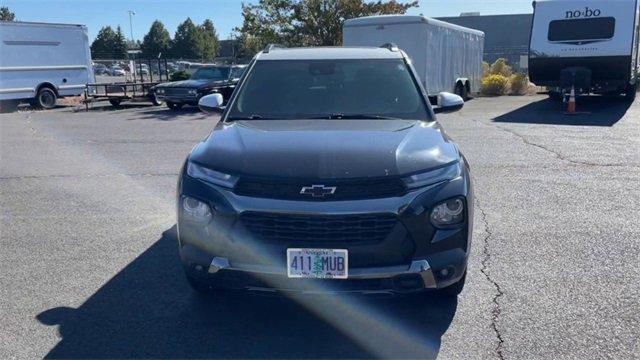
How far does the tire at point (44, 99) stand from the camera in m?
23.5

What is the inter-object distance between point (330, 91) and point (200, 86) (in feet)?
53.2

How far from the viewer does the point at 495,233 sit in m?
5.80

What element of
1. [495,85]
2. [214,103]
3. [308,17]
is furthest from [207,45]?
[214,103]

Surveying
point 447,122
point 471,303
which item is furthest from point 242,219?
point 447,122

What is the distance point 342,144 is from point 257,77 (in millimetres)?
1680

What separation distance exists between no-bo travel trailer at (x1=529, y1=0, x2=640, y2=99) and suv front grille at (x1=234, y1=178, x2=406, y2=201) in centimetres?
1586

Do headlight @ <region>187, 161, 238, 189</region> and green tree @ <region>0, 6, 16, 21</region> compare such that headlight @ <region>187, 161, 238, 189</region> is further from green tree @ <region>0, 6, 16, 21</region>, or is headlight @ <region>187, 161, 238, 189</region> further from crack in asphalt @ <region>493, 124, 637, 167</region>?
green tree @ <region>0, 6, 16, 21</region>

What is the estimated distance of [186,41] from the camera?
80812mm

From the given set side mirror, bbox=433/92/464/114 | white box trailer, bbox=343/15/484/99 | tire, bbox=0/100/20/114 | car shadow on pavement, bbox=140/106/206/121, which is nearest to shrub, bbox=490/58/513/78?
white box trailer, bbox=343/15/484/99

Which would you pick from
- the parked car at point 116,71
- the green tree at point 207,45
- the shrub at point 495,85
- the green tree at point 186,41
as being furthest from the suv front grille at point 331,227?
the green tree at point 186,41

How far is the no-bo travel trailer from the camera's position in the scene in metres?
17.2

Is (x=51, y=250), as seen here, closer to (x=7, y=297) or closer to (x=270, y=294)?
(x=7, y=297)

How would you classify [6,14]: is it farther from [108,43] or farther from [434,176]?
[434,176]

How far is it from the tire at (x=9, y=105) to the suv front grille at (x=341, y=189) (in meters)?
23.2
